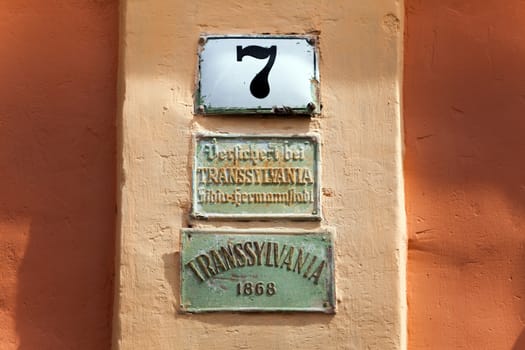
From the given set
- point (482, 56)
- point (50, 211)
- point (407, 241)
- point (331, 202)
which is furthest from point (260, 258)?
point (482, 56)

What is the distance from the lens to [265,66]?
3412mm

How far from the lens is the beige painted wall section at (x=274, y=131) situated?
129 inches

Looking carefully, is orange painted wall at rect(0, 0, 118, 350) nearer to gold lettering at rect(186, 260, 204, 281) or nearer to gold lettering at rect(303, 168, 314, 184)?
gold lettering at rect(186, 260, 204, 281)

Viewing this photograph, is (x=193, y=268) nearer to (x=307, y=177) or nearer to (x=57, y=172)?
(x=307, y=177)

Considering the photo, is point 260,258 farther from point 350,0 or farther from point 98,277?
point 350,0

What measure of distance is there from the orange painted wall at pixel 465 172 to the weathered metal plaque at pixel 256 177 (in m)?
0.38

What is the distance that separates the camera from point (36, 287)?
3.40 meters

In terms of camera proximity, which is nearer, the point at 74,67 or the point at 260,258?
the point at 260,258

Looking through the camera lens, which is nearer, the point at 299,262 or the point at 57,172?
the point at 299,262

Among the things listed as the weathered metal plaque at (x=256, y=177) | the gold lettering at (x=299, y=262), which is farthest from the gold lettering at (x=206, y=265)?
the gold lettering at (x=299, y=262)

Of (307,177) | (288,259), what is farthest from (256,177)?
(288,259)

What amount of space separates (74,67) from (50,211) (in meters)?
0.51

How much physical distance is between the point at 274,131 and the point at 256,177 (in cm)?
17

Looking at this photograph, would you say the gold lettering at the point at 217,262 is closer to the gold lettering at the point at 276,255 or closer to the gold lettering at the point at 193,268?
the gold lettering at the point at 193,268
